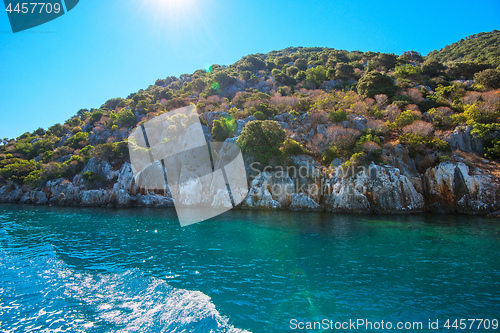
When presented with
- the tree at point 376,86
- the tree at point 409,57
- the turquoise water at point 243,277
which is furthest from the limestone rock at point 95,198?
the tree at point 409,57

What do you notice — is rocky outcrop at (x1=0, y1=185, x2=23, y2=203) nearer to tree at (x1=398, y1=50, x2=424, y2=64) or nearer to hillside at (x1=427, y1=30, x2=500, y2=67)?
tree at (x1=398, y1=50, x2=424, y2=64)

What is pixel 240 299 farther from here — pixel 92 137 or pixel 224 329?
pixel 92 137

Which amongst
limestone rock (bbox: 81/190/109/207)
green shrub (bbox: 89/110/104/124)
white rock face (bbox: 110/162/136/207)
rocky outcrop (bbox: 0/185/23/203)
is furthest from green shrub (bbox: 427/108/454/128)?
green shrub (bbox: 89/110/104/124)

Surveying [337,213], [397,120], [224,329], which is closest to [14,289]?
[224,329]

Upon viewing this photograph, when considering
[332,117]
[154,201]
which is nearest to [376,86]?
[332,117]

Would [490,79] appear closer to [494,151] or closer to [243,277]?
[494,151]

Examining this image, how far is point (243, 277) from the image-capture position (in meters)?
11.7

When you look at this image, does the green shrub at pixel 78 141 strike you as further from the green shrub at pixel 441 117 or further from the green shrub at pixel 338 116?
the green shrub at pixel 441 117

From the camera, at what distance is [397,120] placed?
37.1 metres

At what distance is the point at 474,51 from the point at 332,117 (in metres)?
76.5

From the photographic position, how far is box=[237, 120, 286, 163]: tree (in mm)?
36625

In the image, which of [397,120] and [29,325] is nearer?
[29,325]

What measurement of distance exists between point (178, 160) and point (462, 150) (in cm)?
4581

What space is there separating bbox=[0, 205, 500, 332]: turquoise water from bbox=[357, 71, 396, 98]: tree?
3281cm
